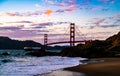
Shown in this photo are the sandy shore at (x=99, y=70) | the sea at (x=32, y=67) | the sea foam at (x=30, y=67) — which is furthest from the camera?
the sea foam at (x=30, y=67)

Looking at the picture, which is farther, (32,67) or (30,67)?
(30,67)

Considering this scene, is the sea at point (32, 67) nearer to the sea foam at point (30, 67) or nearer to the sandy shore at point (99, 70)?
the sea foam at point (30, 67)

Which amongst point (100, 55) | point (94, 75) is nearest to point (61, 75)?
point (94, 75)

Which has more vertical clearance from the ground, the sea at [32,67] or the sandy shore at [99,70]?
the sandy shore at [99,70]

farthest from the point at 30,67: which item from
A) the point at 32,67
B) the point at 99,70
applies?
the point at 99,70

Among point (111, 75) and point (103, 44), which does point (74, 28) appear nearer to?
point (103, 44)

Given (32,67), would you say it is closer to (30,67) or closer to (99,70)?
(30,67)

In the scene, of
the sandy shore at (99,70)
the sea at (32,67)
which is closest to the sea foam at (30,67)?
the sea at (32,67)

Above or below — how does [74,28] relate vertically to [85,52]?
above

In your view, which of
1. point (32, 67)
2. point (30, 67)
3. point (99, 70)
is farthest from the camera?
point (30, 67)

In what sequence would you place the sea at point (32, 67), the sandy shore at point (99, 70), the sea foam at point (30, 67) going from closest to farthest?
the sandy shore at point (99, 70) → the sea at point (32, 67) → the sea foam at point (30, 67)

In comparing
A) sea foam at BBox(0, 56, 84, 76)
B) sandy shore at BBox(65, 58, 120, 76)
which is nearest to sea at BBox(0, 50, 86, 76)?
sea foam at BBox(0, 56, 84, 76)
